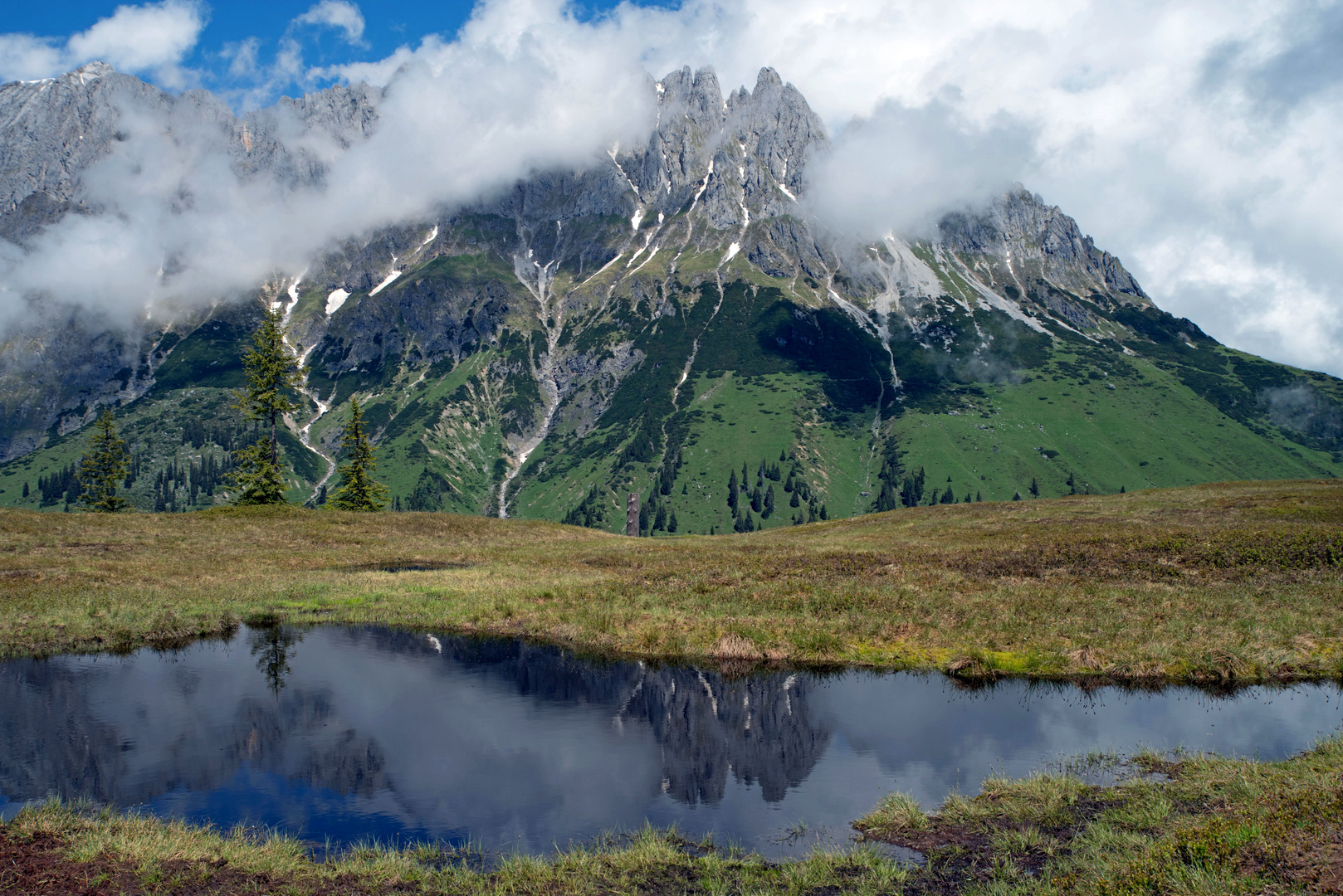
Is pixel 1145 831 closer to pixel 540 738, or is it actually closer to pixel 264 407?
pixel 540 738

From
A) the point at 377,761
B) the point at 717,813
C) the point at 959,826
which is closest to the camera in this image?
the point at 959,826

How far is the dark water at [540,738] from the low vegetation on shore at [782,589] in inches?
110

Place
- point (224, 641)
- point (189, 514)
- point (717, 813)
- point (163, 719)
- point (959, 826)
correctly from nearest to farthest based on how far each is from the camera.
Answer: point (959, 826) → point (717, 813) → point (163, 719) → point (224, 641) → point (189, 514)

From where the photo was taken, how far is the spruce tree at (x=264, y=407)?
85.6m

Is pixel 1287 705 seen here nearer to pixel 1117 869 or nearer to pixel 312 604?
pixel 1117 869

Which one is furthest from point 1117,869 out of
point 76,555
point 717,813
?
point 76,555

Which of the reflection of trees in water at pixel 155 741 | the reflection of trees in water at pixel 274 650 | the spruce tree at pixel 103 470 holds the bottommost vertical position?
the reflection of trees in water at pixel 155 741

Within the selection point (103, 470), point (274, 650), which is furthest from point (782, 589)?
point (103, 470)

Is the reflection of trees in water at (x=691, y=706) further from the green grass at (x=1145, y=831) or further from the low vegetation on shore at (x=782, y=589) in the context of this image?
the green grass at (x=1145, y=831)

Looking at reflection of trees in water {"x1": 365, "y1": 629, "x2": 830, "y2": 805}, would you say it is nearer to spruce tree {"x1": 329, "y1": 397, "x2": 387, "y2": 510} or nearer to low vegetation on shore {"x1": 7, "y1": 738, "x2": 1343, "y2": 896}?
low vegetation on shore {"x1": 7, "y1": 738, "x2": 1343, "y2": 896}

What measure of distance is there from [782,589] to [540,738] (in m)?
22.5

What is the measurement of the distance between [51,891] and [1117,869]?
1737 cm

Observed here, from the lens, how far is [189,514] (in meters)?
70.5

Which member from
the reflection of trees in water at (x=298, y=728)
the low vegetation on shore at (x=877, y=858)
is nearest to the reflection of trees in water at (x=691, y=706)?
the reflection of trees in water at (x=298, y=728)
